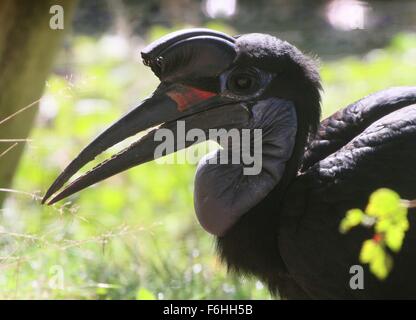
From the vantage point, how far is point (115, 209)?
5293mm

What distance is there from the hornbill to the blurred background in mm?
307

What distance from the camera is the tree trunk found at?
388cm

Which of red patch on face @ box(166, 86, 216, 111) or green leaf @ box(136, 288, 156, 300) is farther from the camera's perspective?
green leaf @ box(136, 288, 156, 300)

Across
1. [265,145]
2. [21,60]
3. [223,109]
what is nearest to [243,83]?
[223,109]

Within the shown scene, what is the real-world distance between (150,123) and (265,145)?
16.2 inches

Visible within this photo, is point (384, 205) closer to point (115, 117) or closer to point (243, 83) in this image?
point (243, 83)

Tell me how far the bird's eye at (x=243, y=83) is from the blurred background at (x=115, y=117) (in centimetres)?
50

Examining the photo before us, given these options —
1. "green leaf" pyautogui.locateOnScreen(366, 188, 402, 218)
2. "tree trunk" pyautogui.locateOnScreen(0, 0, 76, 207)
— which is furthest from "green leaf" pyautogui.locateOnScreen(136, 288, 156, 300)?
"green leaf" pyautogui.locateOnScreen(366, 188, 402, 218)

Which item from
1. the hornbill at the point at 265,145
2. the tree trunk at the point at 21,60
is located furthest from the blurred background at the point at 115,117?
the hornbill at the point at 265,145

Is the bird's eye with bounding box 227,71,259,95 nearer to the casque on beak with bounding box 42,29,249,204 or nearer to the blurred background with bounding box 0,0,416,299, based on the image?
the casque on beak with bounding box 42,29,249,204

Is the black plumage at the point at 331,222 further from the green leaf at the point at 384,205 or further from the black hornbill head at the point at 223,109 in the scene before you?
the green leaf at the point at 384,205

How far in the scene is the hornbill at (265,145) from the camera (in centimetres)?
320

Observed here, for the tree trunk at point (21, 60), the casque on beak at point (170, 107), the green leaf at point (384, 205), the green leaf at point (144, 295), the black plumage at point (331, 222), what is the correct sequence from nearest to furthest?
the green leaf at point (384, 205) < the black plumage at point (331, 222) < the casque on beak at point (170, 107) < the green leaf at point (144, 295) < the tree trunk at point (21, 60)
